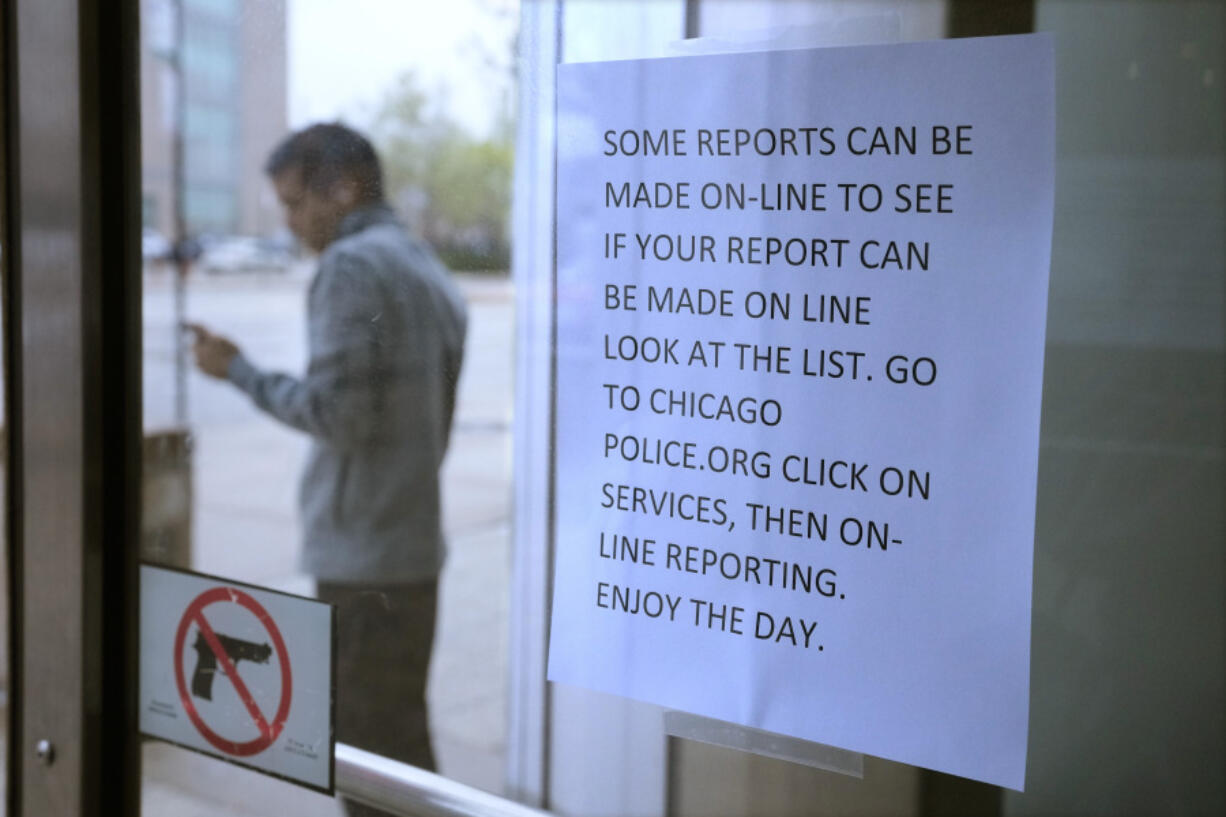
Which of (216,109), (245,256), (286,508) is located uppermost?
(216,109)

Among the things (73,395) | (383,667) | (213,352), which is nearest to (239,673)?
(73,395)

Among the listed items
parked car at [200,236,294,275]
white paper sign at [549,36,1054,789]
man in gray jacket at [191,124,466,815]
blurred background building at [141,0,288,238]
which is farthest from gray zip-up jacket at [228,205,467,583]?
parked car at [200,236,294,275]

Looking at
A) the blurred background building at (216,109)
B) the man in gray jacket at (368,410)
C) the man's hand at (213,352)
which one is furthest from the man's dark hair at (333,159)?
the man's hand at (213,352)

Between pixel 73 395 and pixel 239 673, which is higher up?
pixel 73 395

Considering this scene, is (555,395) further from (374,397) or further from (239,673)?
(374,397)

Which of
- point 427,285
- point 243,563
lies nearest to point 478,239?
point 427,285

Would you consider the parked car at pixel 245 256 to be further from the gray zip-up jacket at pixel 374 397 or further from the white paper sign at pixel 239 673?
the white paper sign at pixel 239 673

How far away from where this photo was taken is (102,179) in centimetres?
120

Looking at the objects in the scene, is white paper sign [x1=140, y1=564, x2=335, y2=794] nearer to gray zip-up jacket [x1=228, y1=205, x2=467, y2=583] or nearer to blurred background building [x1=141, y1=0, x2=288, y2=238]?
gray zip-up jacket [x1=228, y1=205, x2=467, y2=583]

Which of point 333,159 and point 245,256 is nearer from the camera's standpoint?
point 333,159

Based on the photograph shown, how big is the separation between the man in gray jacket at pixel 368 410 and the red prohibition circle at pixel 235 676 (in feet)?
0.20

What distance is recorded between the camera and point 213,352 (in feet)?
7.84

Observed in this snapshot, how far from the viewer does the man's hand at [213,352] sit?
Answer: 2.38m

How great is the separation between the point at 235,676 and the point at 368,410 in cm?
76
